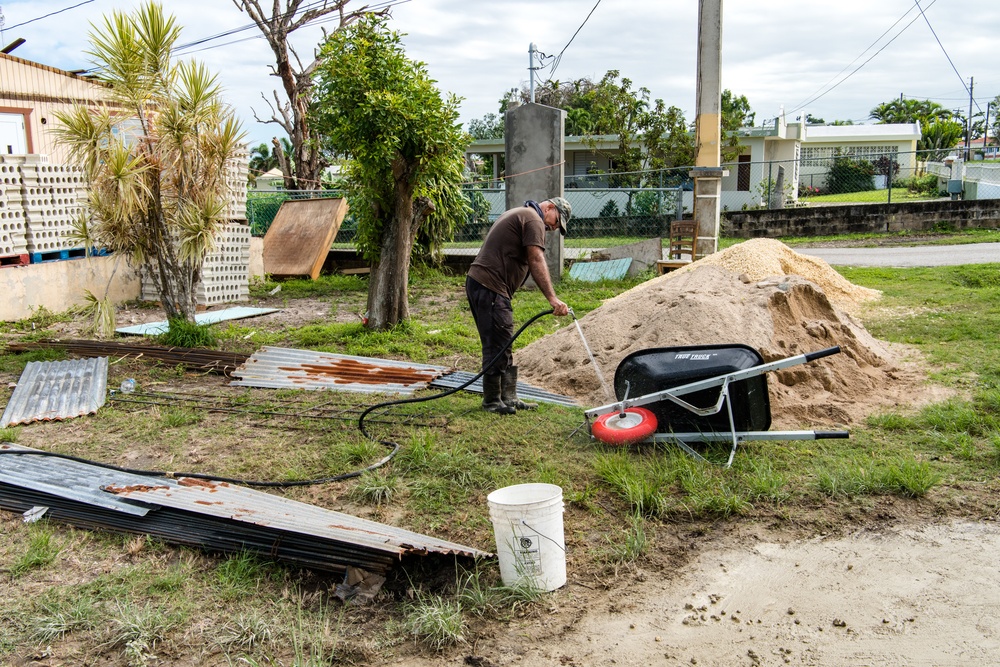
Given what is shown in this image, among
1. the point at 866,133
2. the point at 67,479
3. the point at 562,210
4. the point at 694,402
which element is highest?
the point at 866,133

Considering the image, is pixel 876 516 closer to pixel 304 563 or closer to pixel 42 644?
pixel 304 563

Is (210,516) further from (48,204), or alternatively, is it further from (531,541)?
(48,204)

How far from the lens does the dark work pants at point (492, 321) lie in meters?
6.21

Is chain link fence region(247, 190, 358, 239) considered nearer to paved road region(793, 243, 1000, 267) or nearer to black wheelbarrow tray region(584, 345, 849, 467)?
paved road region(793, 243, 1000, 267)

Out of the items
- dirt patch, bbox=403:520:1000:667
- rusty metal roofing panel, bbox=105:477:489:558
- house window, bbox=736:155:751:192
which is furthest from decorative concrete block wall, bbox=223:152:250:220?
house window, bbox=736:155:751:192

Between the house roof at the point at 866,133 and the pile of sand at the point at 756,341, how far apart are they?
118ft

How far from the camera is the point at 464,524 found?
14.1 feet

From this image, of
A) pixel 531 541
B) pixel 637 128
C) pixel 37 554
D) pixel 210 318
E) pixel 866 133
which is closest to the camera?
pixel 531 541

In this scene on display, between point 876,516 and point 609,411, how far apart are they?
1.72m

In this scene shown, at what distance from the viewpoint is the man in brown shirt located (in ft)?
20.0

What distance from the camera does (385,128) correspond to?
8500 millimetres

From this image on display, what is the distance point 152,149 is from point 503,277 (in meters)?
4.64

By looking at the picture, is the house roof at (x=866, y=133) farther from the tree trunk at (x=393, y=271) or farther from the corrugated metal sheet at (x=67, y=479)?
Answer: the corrugated metal sheet at (x=67, y=479)

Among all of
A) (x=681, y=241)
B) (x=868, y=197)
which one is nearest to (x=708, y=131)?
(x=681, y=241)
